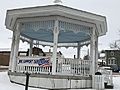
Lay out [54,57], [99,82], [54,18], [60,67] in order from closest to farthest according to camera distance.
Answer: [54,57]
[54,18]
[60,67]
[99,82]

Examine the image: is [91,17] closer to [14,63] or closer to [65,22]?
[65,22]

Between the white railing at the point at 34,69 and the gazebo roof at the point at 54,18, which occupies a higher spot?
the gazebo roof at the point at 54,18

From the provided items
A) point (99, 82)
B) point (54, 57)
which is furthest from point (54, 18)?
point (99, 82)

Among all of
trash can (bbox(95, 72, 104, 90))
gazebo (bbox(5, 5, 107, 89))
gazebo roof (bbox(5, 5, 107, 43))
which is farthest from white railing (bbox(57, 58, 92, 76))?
gazebo roof (bbox(5, 5, 107, 43))

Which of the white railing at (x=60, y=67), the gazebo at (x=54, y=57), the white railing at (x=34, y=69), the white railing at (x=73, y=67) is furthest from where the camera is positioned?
the white railing at (x=73, y=67)

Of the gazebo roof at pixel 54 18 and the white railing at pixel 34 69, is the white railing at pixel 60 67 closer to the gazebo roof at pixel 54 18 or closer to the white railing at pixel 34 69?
the white railing at pixel 34 69

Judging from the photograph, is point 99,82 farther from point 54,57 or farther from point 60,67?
point 54,57

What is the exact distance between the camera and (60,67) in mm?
14570

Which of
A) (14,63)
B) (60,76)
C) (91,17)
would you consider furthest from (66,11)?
(14,63)

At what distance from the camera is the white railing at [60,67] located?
14508mm

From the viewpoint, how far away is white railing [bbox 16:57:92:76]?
14.5m

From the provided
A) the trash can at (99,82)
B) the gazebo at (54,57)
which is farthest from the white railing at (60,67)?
the trash can at (99,82)

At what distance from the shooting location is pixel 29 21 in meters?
15.0

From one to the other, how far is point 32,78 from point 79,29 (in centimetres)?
436
